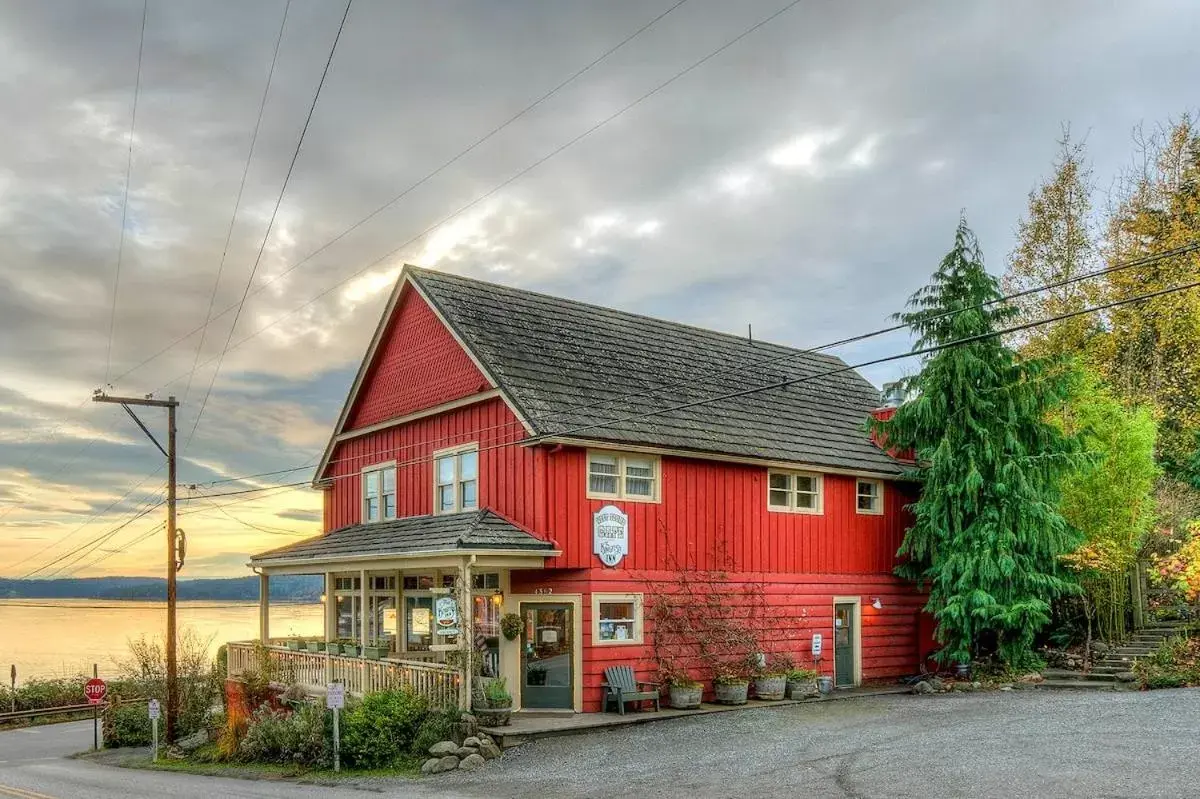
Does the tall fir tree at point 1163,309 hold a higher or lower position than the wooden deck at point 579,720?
higher

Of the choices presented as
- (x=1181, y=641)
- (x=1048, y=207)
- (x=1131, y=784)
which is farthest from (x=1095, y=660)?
(x=1048, y=207)

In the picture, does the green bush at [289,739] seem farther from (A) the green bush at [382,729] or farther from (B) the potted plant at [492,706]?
(B) the potted plant at [492,706]

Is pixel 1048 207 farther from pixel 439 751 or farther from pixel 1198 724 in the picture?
pixel 439 751

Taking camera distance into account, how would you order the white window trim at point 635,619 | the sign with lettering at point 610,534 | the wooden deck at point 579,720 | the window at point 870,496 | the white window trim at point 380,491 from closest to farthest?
the wooden deck at point 579,720 < the white window trim at point 635,619 < the sign with lettering at point 610,534 < the white window trim at point 380,491 < the window at point 870,496

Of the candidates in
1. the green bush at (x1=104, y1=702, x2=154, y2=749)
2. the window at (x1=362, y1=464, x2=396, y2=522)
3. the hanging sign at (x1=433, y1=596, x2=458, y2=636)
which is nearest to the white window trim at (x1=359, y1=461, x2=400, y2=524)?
the window at (x1=362, y1=464, x2=396, y2=522)

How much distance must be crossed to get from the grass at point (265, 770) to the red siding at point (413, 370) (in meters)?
8.51

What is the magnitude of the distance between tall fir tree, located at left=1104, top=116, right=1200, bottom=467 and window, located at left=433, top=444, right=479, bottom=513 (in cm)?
2109

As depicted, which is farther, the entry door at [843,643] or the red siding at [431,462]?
the entry door at [843,643]

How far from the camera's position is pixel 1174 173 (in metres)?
37.3

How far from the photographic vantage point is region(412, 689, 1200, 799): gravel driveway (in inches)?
542

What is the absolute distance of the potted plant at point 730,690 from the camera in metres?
23.3

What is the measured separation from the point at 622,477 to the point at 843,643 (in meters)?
8.23

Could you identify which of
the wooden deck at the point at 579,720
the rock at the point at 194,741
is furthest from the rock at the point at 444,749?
the rock at the point at 194,741

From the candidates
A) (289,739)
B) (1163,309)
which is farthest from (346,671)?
(1163,309)
